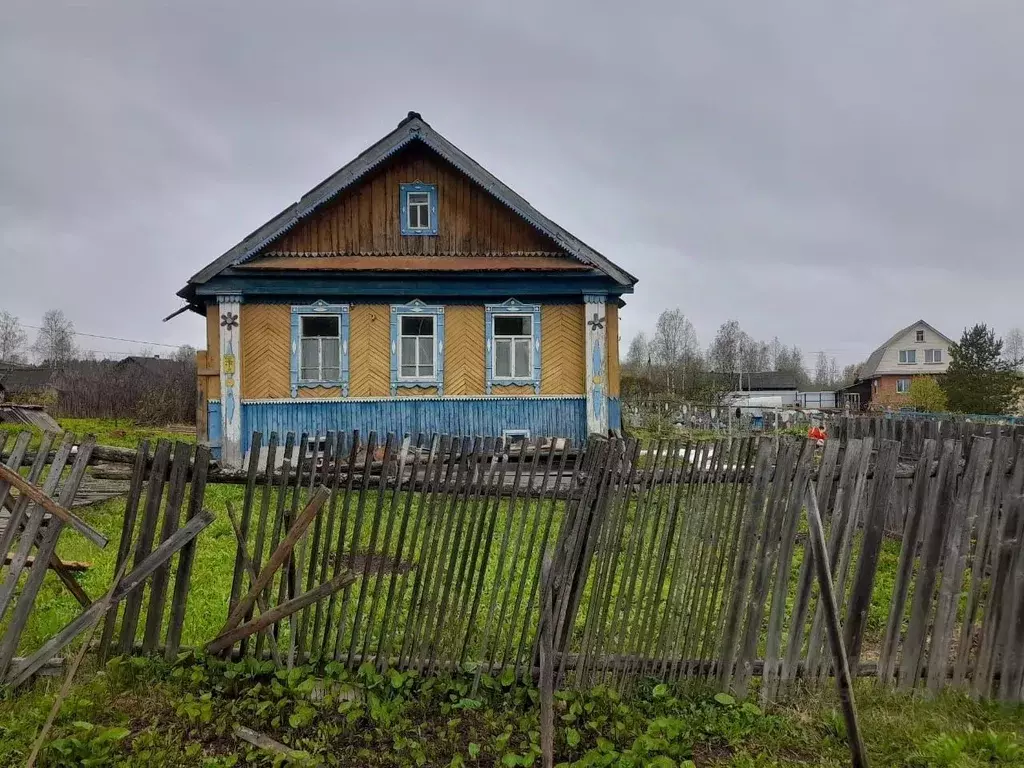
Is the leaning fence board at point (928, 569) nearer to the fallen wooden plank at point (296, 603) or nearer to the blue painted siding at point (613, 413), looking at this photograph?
the fallen wooden plank at point (296, 603)

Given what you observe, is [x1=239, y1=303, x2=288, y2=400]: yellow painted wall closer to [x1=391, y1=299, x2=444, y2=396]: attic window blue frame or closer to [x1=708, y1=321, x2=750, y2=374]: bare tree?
[x1=391, y1=299, x2=444, y2=396]: attic window blue frame

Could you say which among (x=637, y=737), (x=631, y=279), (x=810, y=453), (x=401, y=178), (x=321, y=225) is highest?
(x=401, y=178)

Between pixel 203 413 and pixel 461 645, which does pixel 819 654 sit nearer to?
pixel 461 645

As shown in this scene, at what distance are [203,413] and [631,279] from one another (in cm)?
Answer: 938

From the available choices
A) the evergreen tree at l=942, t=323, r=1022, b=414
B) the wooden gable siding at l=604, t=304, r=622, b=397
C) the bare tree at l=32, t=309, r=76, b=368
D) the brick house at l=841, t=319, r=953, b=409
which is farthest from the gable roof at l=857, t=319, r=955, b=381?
the bare tree at l=32, t=309, r=76, b=368

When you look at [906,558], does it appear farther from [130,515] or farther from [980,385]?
[980,385]

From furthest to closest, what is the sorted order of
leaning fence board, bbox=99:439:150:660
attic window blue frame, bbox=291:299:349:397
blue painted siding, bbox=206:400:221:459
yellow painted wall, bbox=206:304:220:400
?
attic window blue frame, bbox=291:299:349:397 < yellow painted wall, bbox=206:304:220:400 < blue painted siding, bbox=206:400:221:459 < leaning fence board, bbox=99:439:150:660

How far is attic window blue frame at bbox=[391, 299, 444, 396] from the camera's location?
1249cm

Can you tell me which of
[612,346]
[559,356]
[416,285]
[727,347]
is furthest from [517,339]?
[727,347]

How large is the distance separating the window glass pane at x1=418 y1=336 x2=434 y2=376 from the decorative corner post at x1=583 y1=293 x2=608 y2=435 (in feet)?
10.9

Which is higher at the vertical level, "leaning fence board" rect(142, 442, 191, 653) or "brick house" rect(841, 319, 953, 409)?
"brick house" rect(841, 319, 953, 409)

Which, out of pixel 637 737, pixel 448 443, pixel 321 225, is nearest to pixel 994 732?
pixel 637 737

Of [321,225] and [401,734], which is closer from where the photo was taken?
[401,734]

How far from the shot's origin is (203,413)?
12445mm
